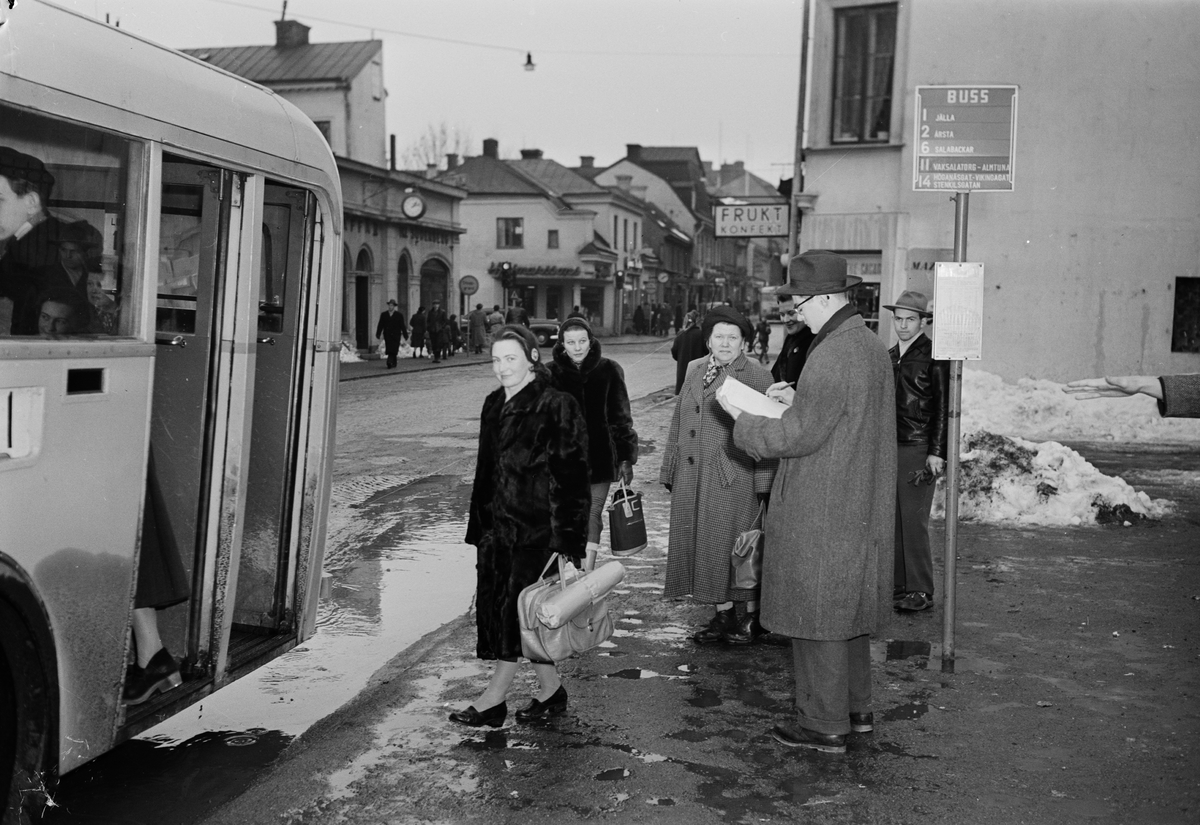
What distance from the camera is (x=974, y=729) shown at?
5.32 meters

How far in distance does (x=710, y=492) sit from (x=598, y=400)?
1.11 metres

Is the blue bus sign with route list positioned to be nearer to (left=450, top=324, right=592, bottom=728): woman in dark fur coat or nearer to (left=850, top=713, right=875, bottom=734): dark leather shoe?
(left=450, top=324, right=592, bottom=728): woman in dark fur coat

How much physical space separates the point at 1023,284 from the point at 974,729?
15023 millimetres

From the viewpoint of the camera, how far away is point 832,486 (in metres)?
4.81

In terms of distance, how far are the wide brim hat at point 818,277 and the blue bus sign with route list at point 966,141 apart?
1737 mm

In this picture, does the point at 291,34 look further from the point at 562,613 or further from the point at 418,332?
the point at 562,613

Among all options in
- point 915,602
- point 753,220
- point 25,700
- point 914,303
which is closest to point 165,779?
point 25,700

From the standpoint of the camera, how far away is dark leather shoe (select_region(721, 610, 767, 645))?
666cm

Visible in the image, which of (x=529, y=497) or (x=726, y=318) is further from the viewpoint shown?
(x=726, y=318)

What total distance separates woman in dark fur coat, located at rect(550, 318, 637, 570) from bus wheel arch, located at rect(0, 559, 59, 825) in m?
4.01

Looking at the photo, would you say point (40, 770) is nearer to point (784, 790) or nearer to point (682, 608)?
point (784, 790)

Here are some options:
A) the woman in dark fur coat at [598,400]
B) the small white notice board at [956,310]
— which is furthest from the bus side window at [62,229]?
the small white notice board at [956,310]

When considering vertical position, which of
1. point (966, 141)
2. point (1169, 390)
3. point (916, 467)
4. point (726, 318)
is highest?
point (966, 141)

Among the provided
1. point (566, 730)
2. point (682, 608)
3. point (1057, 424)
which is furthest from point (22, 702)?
point (1057, 424)
